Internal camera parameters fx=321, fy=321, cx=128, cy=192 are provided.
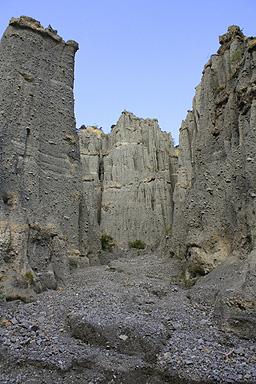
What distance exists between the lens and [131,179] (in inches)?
2146

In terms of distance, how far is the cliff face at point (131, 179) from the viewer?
45719mm

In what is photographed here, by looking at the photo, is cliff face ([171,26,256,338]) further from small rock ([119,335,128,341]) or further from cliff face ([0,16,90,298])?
cliff face ([0,16,90,298])

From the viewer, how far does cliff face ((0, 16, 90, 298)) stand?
1225 centimetres

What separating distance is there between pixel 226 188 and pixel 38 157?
9784 mm

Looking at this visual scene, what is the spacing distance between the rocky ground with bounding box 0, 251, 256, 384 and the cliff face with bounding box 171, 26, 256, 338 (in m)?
1.19

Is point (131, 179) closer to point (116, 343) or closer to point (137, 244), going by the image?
point (137, 244)

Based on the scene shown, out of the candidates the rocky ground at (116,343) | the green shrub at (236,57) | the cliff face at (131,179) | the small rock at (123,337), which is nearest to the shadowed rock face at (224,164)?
the green shrub at (236,57)

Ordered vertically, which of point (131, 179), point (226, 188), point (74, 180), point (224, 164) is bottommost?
point (226, 188)

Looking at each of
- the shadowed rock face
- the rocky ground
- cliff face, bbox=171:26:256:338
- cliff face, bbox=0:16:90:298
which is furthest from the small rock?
the shadowed rock face

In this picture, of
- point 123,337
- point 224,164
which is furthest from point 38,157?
point 123,337

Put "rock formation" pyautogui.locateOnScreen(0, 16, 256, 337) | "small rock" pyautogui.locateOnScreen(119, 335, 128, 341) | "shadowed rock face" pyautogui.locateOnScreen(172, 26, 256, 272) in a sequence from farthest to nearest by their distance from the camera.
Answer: "shadowed rock face" pyautogui.locateOnScreen(172, 26, 256, 272), "rock formation" pyautogui.locateOnScreen(0, 16, 256, 337), "small rock" pyautogui.locateOnScreen(119, 335, 128, 341)

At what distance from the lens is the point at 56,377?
252 inches

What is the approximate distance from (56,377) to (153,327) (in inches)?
125

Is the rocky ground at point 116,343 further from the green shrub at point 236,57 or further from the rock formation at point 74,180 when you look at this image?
the green shrub at point 236,57
